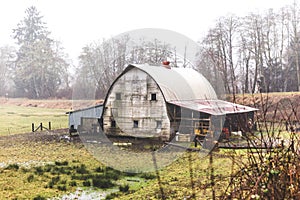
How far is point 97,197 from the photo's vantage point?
7906 mm

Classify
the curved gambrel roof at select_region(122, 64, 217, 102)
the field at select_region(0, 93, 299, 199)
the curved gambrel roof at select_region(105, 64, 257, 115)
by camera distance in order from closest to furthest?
1. the field at select_region(0, 93, 299, 199)
2. the curved gambrel roof at select_region(105, 64, 257, 115)
3. the curved gambrel roof at select_region(122, 64, 217, 102)

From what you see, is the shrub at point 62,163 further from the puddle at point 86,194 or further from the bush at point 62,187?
the puddle at point 86,194

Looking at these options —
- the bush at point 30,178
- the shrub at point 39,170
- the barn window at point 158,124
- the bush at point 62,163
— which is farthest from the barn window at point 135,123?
the bush at point 30,178

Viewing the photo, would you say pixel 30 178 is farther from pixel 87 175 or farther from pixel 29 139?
pixel 29 139

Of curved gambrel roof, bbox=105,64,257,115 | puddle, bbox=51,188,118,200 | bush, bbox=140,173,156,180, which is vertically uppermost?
curved gambrel roof, bbox=105,64,257,115

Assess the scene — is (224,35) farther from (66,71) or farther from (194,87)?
(66,71)

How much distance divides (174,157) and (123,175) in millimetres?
2853

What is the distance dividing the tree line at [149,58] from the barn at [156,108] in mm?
2103

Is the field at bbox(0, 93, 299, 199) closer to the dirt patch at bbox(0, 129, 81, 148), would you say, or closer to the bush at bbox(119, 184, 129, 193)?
the bush at bbox(119, 184, 129, 193)

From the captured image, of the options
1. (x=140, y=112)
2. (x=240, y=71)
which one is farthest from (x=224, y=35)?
(x=140, y=112)

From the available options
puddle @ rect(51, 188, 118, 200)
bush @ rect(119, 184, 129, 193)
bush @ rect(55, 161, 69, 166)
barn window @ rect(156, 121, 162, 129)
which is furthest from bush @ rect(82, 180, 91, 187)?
barn window @ rect(156, 121, 162, 129)

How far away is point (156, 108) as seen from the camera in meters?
15.8

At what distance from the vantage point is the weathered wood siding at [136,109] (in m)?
15.6

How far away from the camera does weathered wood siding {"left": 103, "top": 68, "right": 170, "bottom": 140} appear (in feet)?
51.3
